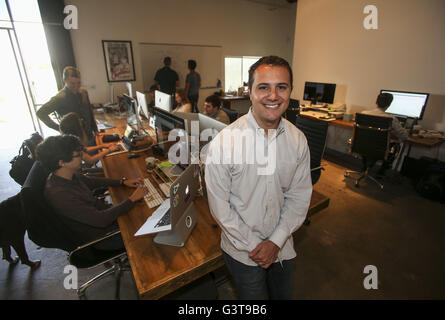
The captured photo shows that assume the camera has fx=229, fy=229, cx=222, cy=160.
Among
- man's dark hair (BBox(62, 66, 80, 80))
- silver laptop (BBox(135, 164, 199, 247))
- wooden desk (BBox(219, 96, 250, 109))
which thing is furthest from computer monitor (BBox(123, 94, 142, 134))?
wooden desk (BBox(219, 96, 250, 109))

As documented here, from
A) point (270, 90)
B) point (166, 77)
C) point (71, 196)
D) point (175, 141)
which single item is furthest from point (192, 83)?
point (270, 90)

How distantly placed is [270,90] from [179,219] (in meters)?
0.83

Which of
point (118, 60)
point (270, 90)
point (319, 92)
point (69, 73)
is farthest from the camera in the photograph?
point (118, 60)

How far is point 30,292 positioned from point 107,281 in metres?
0.61

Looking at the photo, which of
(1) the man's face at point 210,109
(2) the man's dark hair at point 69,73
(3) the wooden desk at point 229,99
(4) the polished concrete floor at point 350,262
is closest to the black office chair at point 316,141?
(4) the polished concrete floor at point 350,262

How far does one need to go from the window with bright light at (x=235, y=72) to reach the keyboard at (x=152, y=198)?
6455 millimetres

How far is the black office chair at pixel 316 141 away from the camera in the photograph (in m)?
2.45

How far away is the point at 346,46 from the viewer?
4.38 metres

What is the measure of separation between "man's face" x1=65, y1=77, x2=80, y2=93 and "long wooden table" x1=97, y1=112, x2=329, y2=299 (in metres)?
2.27

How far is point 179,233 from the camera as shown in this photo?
1279 mm
